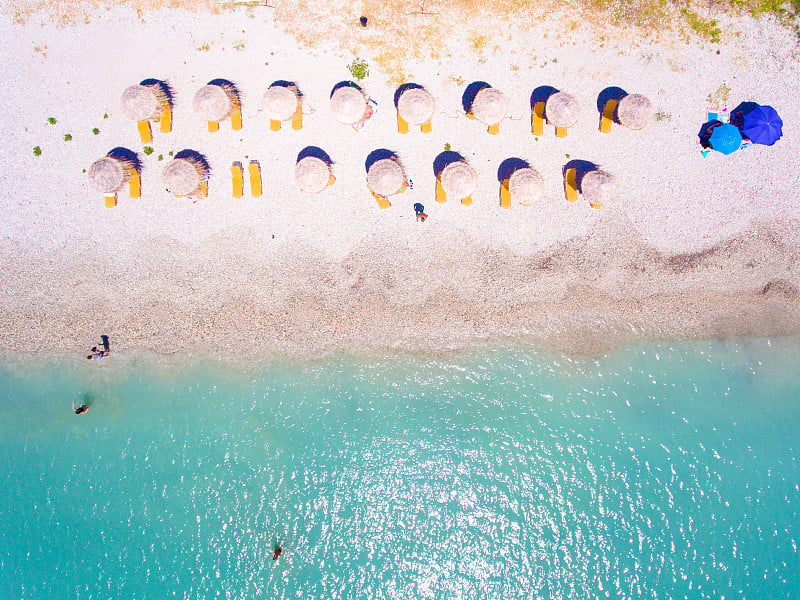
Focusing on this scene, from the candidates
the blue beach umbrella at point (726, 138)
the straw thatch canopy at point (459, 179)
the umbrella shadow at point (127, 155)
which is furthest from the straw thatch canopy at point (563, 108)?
the umbrella shadow at point (127, 155)

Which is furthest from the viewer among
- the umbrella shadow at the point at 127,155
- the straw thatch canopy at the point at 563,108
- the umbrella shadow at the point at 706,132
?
the umbrella shadow at the point at 127,155

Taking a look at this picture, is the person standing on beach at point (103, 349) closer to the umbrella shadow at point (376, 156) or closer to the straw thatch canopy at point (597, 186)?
the umbrella shadow at point (376, 156)

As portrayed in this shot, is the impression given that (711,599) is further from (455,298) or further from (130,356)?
(130,356)

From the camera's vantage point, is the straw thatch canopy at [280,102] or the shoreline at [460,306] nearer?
the straw thatch canopy at [280,102]

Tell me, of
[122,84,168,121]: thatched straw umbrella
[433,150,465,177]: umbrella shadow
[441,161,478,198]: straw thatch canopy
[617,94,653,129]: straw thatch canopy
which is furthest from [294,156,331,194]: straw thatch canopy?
[617,94,653,129]: straw thatch canopy

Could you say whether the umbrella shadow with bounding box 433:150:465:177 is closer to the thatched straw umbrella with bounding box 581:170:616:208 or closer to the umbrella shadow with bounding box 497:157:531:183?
the umbrella shadow with bounding box 497:157:531:183

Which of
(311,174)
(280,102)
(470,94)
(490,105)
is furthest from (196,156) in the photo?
(490,105)
